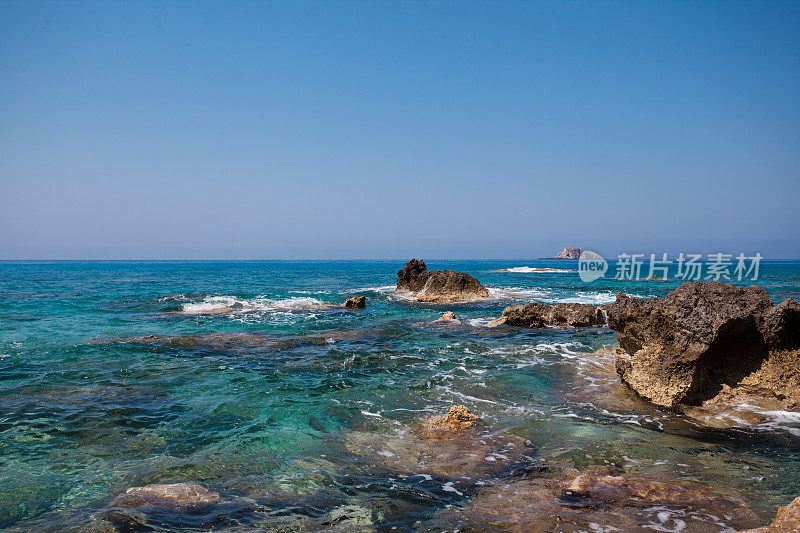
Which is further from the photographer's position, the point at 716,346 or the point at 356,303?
the point at 356,303

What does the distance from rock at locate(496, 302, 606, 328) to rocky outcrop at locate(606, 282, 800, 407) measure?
8.23 meters

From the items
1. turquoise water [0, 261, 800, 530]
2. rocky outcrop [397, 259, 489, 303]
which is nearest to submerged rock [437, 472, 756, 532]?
turquoise water [0, 261, 800, 530]

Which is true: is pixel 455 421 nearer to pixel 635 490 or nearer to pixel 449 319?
pixel 635 490

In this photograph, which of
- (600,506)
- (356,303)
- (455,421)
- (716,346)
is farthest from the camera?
(356,303)

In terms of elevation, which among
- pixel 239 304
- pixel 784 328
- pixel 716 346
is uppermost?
pixel 784 328

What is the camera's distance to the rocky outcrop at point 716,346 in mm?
6738

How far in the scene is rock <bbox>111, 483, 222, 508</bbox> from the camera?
404 cm

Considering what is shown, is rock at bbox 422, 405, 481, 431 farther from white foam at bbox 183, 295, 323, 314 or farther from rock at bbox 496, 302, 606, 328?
white foam at bbox 183, 295, 323, 314

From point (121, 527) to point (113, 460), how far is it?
195 cm

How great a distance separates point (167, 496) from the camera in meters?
4.15

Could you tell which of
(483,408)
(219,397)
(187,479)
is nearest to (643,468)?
(483,408)

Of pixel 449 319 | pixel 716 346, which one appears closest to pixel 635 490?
pixel 716 346

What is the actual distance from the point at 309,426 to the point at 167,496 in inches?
95.8

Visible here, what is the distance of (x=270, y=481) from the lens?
4605 mm
